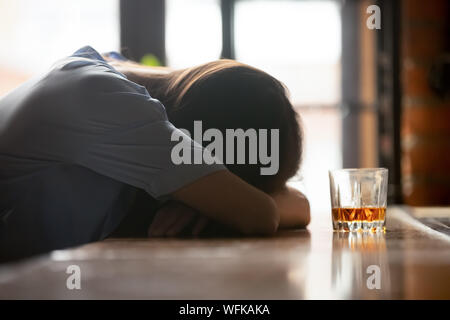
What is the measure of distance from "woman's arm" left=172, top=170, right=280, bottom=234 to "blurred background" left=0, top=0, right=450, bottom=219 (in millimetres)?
2006

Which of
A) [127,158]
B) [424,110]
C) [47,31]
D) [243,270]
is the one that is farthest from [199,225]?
[47,31]

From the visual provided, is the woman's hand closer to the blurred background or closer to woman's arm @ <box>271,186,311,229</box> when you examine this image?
woman's arm @ <box>271,186,311,229</box>

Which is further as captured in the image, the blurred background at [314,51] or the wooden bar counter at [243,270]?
the blurred background at [314,51]

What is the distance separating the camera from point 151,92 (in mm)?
995

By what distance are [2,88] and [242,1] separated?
123cm

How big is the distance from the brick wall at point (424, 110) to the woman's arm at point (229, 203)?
2.07 metres

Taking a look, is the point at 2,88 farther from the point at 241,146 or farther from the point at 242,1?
the point at 241,146

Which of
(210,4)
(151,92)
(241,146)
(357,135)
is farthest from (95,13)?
(241,146)

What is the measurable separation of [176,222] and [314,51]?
219 cm

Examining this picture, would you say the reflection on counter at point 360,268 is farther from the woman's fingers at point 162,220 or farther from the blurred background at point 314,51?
the blurred background at point 314,51

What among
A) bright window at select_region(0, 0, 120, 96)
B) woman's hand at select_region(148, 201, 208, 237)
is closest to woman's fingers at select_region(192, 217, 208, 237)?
woman's hand at select_region(148, 201, 208, 237)

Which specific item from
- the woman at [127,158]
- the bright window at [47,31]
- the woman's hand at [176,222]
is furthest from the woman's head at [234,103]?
the bright window at [47,31]

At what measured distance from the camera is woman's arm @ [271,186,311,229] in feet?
3.02

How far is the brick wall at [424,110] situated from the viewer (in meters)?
2.72
